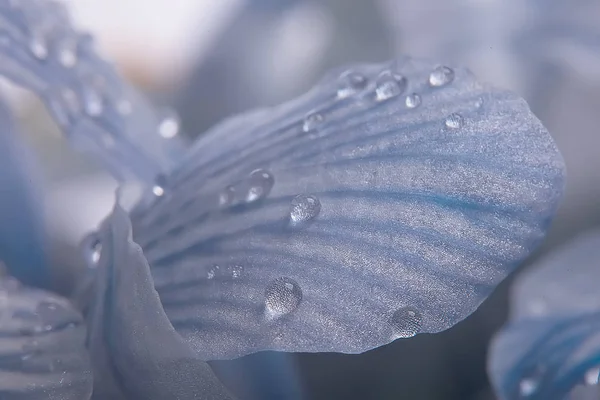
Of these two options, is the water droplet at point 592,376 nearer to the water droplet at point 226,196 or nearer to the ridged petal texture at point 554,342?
the ridged petal texture at point 554,342

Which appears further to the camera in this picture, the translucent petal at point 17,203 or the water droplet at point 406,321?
the translucent petal at point 17,203

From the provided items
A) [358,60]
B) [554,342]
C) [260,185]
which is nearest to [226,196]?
[260,185]

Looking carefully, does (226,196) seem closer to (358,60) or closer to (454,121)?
(454,121)

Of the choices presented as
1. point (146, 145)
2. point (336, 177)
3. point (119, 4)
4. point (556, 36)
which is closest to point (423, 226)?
point (336, 177)

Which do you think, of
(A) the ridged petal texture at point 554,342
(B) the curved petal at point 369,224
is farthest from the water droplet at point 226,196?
(A) the ridged petal texture at point 554,342

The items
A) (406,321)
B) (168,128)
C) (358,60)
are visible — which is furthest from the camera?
(358,60)

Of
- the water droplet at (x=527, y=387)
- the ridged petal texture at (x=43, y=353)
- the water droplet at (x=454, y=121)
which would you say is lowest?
the water droplet at (x=527, y=387)

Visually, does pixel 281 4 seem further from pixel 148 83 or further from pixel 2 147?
pixel 2 147
